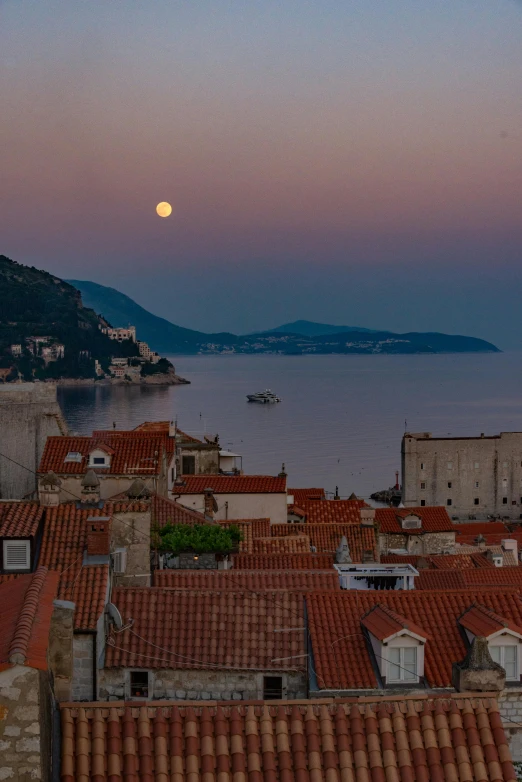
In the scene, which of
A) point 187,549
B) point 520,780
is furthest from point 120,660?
point 187,549

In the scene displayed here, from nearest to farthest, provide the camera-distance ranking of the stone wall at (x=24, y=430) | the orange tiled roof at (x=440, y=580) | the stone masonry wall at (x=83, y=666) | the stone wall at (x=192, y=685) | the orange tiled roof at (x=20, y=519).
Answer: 1. the stone masonry wall at (x=83, y=666)
2. the stone wall at (x=192, y=685)
3. the orange tiled roof at (x=20, y=519)
4. the orange tiled roof at (x=440, y=580)
5. the stone wall at (x=24, y=430)

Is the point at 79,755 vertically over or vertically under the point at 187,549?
over

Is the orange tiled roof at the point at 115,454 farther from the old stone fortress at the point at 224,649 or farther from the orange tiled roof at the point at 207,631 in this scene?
the orange tiled roof at the point at 207,631

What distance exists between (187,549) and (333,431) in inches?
4669

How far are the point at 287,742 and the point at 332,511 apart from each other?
28.8 m

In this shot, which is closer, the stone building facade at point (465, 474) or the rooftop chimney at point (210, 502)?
the rooftop chimney at point (210, 502)

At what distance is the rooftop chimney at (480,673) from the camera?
9469mm

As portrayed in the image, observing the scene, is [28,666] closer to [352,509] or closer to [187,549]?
[187,549]

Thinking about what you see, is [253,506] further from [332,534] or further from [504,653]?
[504,653]

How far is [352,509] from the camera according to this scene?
113 feet

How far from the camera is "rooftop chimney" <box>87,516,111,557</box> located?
1273cm

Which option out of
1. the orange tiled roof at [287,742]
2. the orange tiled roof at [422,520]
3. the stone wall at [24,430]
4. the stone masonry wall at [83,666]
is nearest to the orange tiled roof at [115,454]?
the stone wall at [24,430]

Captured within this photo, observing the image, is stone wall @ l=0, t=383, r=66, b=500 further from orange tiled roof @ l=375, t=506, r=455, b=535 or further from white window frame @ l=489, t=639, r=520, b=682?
white window frame @ l=489, t=639, r=520, b=682

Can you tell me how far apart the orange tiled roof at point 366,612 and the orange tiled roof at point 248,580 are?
5.61 ft
